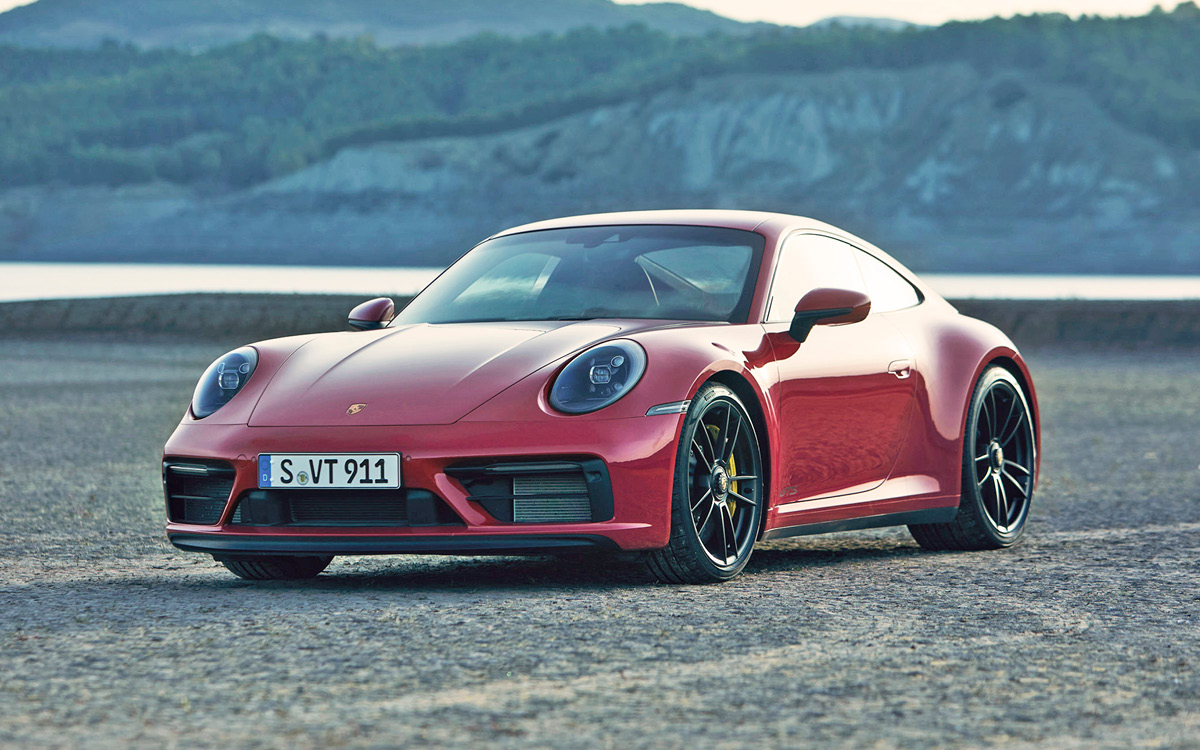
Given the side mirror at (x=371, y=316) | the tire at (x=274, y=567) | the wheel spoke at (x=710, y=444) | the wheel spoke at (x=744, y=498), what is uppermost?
the side mirror at (x=371, y=316)

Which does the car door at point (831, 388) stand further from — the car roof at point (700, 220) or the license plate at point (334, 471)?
the license plate at point (334, 471)

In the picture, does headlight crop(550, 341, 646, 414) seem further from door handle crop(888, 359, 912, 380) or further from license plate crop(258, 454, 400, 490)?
door handle crop(888, 359, 912, 380)

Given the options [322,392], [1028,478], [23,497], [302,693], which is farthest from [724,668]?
[23,497]

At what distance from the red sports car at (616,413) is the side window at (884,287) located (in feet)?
0.05

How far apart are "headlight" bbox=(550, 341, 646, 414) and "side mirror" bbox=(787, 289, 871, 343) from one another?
2.72ft

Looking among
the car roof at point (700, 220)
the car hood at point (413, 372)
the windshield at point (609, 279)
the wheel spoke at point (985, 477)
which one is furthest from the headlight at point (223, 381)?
the wheel spoke at point (985, 477)

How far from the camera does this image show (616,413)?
534cm

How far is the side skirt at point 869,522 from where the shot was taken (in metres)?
6.07

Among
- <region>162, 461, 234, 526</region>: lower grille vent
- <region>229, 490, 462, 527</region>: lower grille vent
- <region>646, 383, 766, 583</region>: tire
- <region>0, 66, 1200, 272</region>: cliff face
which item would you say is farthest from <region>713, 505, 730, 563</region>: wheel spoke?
<region>0, 66, 1200, 272</region>: cliff face

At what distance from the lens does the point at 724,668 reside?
427cm

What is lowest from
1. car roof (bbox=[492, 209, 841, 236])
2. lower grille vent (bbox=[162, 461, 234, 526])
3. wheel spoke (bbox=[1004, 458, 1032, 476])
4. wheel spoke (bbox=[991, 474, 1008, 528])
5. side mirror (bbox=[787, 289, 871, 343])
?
wheel spoke (bbox=[991, 474, 1008, 528])

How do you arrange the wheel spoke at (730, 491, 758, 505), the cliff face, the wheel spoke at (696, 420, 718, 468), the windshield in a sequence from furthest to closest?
the cliff face, the windshield, the wheel spoke at (730, 491, 758, 505), the wheel spoke at (696, 420, 718, 468)

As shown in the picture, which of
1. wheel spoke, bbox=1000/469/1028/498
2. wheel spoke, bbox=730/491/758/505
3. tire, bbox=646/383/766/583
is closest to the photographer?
tire, bbox=646/383/766/583

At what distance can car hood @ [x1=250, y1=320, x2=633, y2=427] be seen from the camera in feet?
17.7
